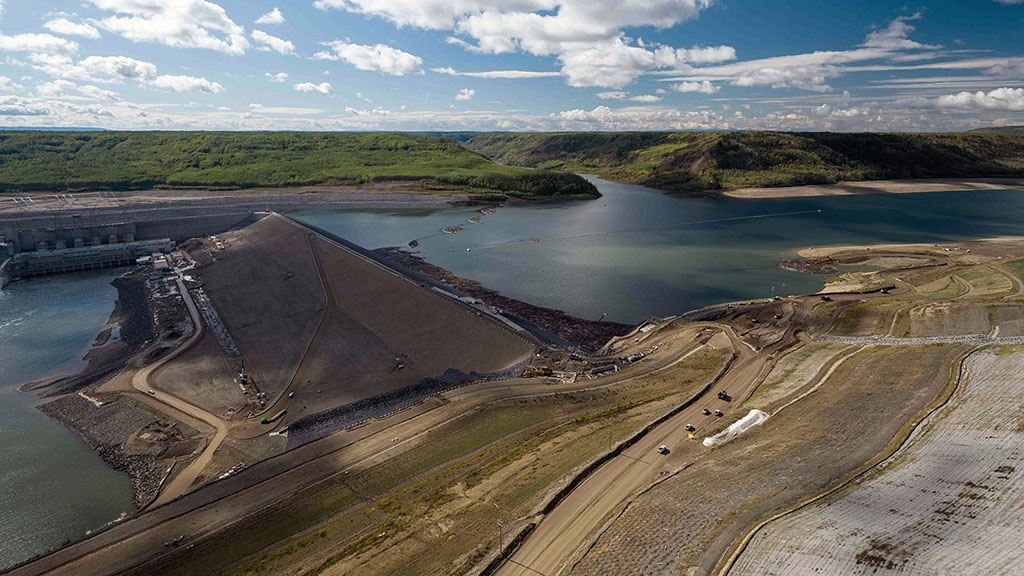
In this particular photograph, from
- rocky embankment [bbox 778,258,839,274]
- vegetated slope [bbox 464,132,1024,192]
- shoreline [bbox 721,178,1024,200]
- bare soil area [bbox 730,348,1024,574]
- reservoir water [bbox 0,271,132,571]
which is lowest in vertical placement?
reservoir water [bbox 0,271,132,571]

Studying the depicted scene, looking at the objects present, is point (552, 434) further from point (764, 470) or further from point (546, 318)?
point (546, 318)

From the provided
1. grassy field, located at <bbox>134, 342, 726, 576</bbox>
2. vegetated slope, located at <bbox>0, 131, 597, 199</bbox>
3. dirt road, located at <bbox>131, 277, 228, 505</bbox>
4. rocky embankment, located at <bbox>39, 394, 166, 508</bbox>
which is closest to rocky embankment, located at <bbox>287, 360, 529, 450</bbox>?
dirt road, located at <bbox>131, 277, 228, 505</bbox>

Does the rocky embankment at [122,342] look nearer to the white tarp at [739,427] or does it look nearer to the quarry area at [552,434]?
the quarry area at [552,434]

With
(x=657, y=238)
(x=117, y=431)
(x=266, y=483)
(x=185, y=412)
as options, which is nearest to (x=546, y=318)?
(x=185, y=412)

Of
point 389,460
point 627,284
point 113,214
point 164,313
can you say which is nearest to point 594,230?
point 627,284

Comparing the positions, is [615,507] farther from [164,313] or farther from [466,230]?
[466,230]

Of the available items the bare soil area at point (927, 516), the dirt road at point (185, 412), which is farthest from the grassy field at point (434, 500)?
the bare soil area at point (927, 516)

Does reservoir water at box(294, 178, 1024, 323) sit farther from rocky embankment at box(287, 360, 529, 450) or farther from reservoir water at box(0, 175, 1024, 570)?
rocky embankment at box(287, 360, 529, 450)
